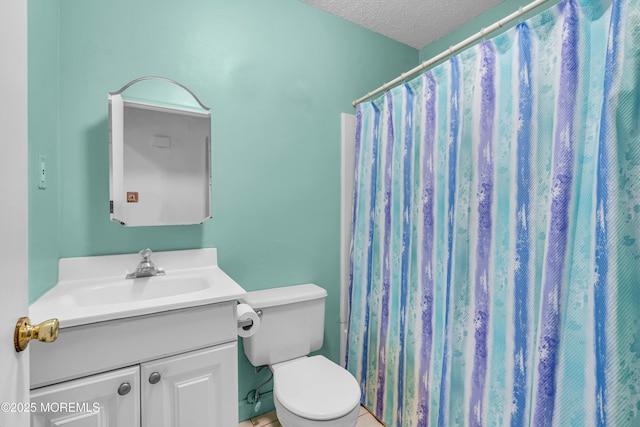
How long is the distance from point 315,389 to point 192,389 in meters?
0.52

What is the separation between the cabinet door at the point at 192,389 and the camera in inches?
40.1

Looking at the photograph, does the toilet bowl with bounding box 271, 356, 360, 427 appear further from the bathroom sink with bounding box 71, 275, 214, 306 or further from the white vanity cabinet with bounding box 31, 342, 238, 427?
the bathroom sink with bounding box 71, 275, 214, 306

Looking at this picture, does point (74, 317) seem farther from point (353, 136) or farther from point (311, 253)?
point (353, 136)

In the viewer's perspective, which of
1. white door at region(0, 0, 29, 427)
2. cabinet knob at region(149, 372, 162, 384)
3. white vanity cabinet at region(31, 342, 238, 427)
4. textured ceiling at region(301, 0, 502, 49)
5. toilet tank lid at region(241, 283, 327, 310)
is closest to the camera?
white door at region(0, 0, 29, 427)

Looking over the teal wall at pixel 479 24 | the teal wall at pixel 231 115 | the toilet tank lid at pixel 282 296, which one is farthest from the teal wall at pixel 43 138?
the teal wall at pixel 479 24

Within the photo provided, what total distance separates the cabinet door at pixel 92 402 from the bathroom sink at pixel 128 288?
205 mm

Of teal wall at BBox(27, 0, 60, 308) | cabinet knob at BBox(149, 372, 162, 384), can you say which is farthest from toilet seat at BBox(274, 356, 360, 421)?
teal wall at BBox(27, 0, 60, 308)

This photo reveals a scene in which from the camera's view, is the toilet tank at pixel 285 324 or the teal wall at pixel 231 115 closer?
the teal wall at pixel 231 115

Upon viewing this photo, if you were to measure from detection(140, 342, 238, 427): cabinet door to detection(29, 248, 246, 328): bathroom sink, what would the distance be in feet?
Result: 0.68

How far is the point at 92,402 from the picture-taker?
0.94 meters

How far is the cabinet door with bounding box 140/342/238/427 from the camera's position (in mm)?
1019

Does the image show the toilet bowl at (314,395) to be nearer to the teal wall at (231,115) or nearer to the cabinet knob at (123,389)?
the teal wall at (231,115)

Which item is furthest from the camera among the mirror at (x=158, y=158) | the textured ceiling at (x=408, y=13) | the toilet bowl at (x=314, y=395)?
the textured ceiling at (x=408, y=13)

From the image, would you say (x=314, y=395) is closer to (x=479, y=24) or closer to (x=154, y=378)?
(x=154, y=378)
